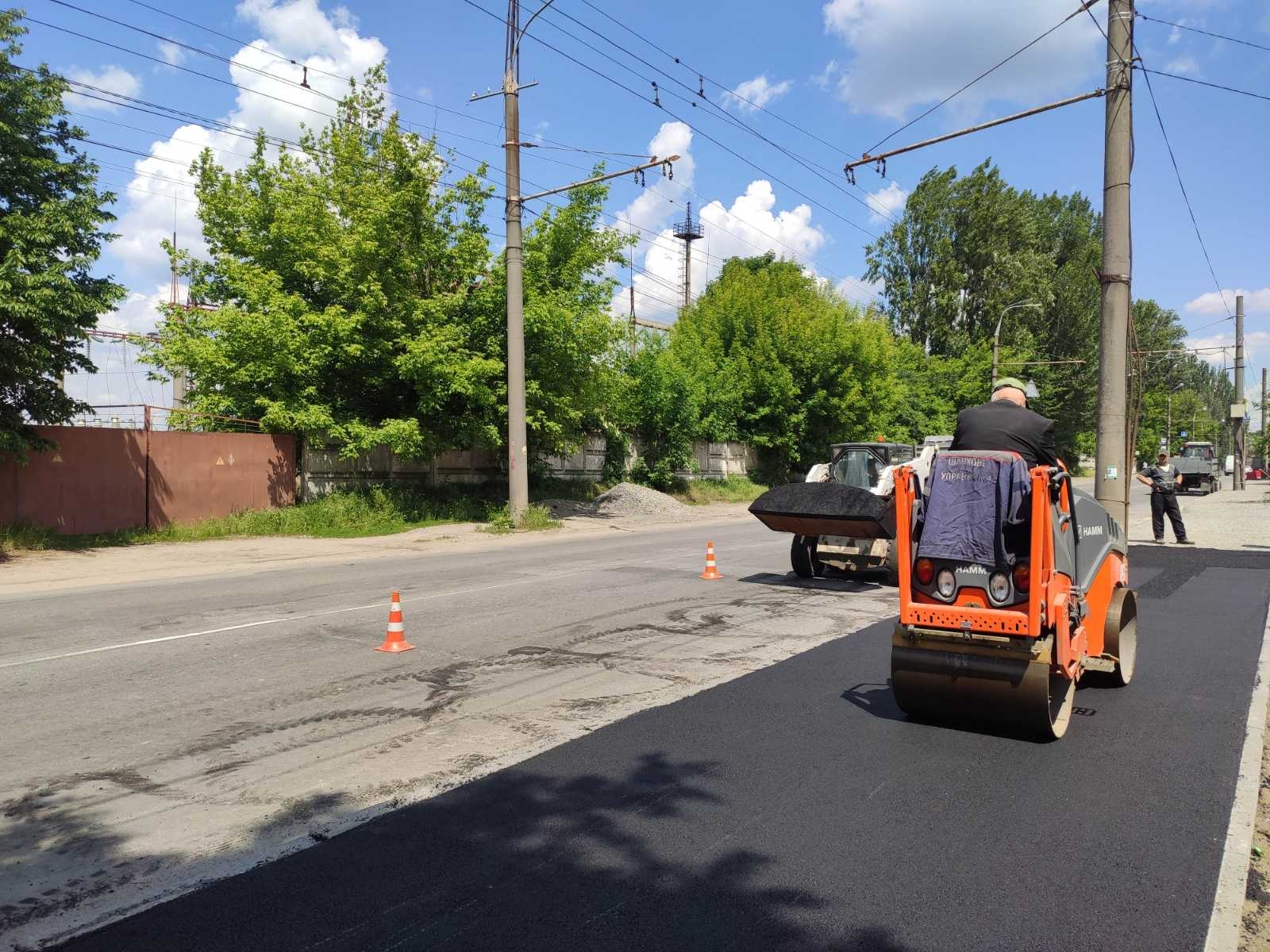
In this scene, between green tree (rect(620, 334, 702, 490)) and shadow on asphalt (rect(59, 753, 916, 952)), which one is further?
green tree (rect(620, 334, 702, 490))

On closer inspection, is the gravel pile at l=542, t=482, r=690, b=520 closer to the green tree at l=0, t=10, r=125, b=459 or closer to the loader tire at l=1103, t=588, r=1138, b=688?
the green tree at l=0, t=10, r=125, b=459

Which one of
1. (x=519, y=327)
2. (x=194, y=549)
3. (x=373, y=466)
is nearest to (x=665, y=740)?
(x=194, y=549)

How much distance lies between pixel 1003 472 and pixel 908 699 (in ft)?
5.23

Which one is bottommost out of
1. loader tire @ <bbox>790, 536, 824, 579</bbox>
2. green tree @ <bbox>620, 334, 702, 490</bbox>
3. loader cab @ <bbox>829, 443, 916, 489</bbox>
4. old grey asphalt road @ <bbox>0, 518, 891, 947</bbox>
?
old grey asphalt road @ <bbox>0, 518, 891, 947</bbox>

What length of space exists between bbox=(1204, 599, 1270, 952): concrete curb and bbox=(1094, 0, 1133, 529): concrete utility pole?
5899mm

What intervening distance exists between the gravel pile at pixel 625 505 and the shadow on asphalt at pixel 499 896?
2104 centimetres

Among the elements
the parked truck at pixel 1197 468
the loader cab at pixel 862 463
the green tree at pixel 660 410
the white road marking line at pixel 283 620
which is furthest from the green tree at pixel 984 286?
the white road marking line at pixel 283 620

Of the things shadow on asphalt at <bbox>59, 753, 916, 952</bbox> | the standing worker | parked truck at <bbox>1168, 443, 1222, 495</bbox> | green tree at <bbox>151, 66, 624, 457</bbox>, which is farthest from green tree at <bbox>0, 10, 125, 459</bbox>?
parked truck at <bbox>1168, 443, 1222, 495</bbox>

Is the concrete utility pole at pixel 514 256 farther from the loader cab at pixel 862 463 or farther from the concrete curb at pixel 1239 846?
the concrete curb at pixel 1239 846

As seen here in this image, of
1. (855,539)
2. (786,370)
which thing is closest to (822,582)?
(855,539)

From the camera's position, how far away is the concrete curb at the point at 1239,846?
3.21 metres

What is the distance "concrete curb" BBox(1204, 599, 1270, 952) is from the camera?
3209 millimetres

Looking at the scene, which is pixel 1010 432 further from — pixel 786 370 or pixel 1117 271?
pixel 786 370

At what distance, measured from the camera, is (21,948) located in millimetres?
3053
